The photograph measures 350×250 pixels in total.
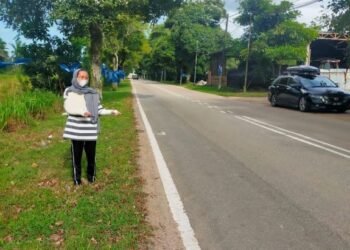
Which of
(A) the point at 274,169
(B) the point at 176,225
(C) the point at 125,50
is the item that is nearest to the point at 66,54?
(A) the point at 274,169

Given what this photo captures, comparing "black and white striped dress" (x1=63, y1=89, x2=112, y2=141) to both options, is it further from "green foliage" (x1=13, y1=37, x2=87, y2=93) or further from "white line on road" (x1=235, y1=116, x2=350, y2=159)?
"green foliage" (x1=13, y1=37, x2=87, y2=93)

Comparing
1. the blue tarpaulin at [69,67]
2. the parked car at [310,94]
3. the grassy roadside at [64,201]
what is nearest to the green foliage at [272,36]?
the parked car at [310,94]

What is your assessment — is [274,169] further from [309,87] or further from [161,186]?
[309,87]

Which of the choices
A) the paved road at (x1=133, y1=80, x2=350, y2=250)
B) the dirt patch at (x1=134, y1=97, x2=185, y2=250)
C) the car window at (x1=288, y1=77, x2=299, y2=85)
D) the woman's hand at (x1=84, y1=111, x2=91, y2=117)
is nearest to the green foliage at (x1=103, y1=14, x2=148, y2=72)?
the car window at (x1=288, y1=77, x2=299, y2=85)

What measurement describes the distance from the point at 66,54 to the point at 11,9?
386 centimetres

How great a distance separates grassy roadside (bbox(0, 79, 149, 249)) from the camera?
4648mm

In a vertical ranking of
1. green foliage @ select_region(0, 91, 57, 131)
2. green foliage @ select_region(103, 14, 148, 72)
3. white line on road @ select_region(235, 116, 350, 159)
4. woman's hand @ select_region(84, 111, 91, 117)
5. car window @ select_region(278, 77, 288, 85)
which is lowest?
white line on road @ select_region(235, 116, 350, 159)

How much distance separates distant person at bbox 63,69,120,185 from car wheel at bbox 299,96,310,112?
15.7 metres

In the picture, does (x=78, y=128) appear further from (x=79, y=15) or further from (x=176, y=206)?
(x=79, y=15)

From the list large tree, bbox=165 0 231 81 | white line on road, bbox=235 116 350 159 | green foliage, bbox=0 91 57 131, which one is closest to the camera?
white line on road, bbox=235 116 350 159

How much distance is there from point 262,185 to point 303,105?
15.0 m

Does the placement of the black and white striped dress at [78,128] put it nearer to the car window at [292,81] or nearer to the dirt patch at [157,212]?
the dirt patch at [157,212]

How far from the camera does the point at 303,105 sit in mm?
21109

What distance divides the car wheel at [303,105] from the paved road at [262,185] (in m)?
7.41
